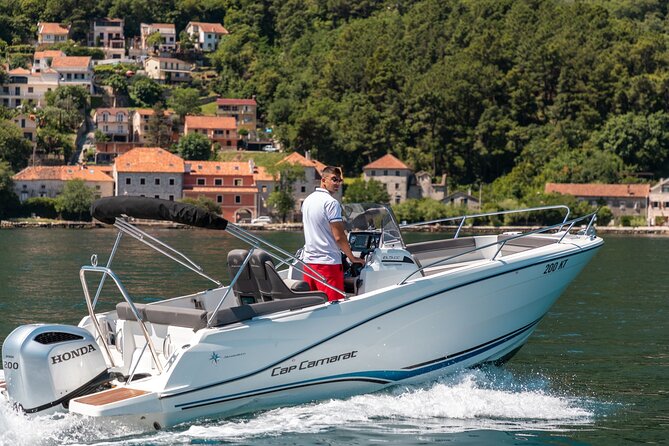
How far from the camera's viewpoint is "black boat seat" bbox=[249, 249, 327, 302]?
1059cm

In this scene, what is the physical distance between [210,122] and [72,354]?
95.9 metres

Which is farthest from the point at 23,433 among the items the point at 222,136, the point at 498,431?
the point at 222,136

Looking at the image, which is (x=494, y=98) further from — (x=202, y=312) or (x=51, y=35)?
(x=202, y=312)

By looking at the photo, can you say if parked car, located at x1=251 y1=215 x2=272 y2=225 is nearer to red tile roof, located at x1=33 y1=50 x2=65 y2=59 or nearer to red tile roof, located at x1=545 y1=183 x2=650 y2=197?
red tile roof, located at x1=545 y1=183 x2=650 y2=197

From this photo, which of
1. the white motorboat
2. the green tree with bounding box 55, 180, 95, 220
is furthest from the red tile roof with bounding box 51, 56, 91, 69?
the white motorboat

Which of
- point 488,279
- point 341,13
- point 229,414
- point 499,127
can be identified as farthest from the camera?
point 341,13

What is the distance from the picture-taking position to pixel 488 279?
37.9 feet

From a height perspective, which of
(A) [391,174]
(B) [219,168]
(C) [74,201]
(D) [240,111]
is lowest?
(C) [74,201]

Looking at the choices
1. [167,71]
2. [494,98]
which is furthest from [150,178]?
[167,71]

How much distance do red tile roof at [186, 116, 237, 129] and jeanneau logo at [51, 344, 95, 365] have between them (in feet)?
309

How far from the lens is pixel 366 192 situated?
8244cm

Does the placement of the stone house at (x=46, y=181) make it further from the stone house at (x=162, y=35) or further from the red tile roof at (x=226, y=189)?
the stone house at (x=162, y=35)

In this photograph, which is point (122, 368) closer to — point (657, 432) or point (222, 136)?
point (657, 432)

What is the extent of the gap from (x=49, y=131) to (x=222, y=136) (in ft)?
52.0
